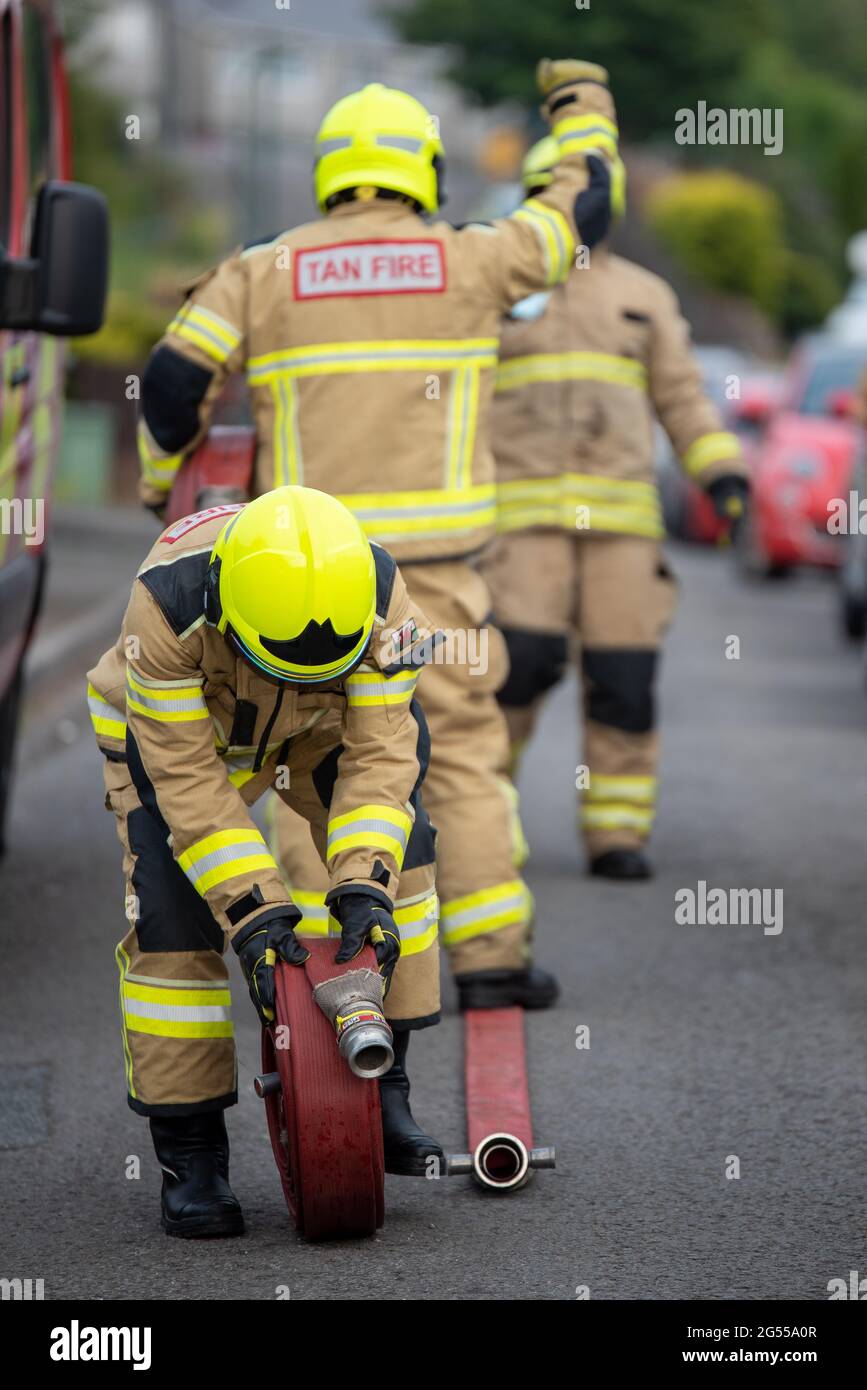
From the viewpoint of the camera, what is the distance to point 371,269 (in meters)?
5.93

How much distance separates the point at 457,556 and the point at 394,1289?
7.59ft

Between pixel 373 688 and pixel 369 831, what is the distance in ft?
0.87

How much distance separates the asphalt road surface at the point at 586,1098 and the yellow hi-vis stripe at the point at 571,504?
3.69ft

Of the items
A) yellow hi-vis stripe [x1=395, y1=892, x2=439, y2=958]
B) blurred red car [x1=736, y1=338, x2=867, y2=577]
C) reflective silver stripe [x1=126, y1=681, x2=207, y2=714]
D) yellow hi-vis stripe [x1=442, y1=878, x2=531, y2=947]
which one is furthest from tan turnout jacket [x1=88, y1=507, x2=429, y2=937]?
blurred red car [x1=736, y1=338, x2=867, y2=577]

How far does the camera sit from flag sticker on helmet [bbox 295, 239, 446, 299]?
19.4 feet

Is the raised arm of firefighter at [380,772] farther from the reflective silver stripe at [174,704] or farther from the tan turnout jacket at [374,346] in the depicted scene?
the tan turnout jacket at [374,346]

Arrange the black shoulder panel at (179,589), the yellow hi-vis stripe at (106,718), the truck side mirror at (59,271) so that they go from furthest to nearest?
the truck side mirror at (59,271) → the yellow hi-vis stripe at (106,718) → the black shoulder panel at (179,589)

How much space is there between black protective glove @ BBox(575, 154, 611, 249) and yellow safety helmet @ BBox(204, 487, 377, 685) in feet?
6.80

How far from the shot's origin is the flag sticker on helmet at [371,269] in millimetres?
5914

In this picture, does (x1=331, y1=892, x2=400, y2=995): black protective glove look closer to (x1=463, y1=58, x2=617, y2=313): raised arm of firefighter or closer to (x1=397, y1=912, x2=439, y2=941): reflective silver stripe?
(x1=397, y1=912, x2=439, y2=941): reflective silver stripe

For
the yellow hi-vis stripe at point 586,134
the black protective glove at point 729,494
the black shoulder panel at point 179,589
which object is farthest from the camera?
the black protective glove at point 729,494

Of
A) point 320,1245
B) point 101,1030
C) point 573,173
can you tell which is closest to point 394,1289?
point 320,1245

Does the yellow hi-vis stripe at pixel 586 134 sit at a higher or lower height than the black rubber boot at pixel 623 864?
higher

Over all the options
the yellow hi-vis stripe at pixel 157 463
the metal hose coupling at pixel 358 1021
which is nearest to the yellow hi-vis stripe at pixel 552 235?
the yellow hi-vis stripe at pixel 157 463
